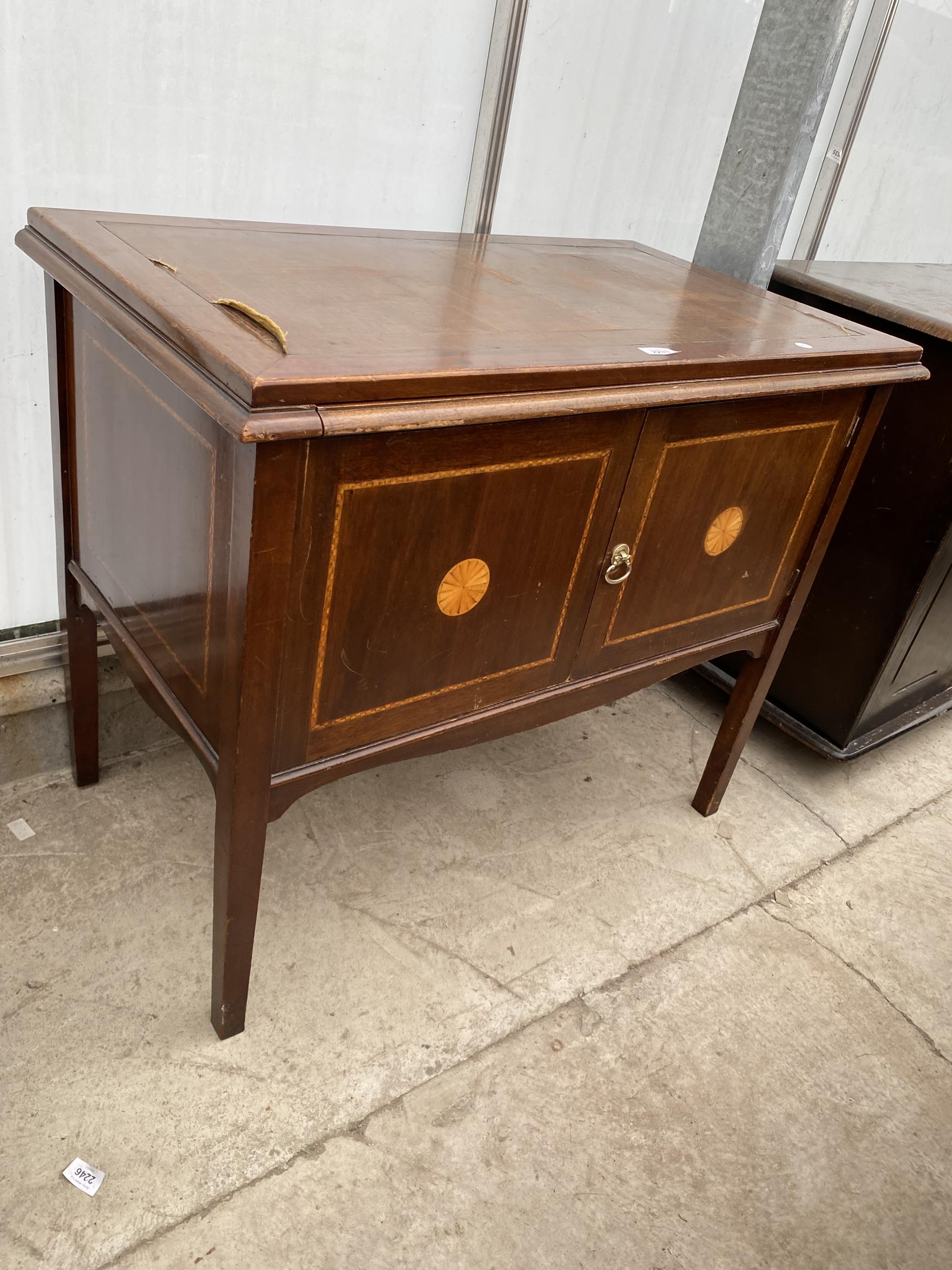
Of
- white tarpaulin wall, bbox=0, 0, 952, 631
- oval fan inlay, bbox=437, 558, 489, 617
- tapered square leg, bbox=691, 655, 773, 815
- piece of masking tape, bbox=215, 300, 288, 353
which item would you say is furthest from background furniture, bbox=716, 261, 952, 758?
piece of masking tape, bbox=215, 300, 288, 353

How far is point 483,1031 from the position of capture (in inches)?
67.7

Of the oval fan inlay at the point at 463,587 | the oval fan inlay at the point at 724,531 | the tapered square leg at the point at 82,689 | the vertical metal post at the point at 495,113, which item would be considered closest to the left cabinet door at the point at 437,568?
the oval fan inlay at the point at 463,587

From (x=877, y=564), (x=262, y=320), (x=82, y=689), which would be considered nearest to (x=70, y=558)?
(x=82, y=689)

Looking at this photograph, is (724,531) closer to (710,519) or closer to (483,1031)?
(710,519)

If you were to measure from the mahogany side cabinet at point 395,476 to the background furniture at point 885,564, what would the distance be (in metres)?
0.33

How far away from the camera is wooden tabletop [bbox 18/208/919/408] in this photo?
1125mm

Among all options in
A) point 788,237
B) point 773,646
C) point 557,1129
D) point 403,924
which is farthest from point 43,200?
point 788,237

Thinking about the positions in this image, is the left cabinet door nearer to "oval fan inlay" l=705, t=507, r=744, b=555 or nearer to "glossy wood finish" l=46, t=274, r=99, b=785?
"oval fan inlay" l=705, t=507, r=744, b=555

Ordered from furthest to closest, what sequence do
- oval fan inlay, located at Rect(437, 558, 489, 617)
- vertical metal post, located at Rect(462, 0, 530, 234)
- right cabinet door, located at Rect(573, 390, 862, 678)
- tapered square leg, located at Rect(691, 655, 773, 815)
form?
tapered square leg, located at Rect(691, 655, 773, 815) → vertical metal post, located at Rect(462, 0, 530, 234) → right cabinet door, located at Rect(573, 390, 862, 678) → oval fan inlay, located at Rect(437, 558, 489, 617)

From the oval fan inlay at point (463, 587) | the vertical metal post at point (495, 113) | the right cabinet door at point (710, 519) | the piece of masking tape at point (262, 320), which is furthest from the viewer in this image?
the vertical metal post at point (495, 113)

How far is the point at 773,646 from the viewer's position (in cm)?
207

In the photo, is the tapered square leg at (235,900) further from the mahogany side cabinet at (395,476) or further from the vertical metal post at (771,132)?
the vertical metal post at (771,132)

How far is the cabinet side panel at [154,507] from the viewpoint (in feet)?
4.13

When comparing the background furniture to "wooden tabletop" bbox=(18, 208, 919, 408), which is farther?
the background furniture
